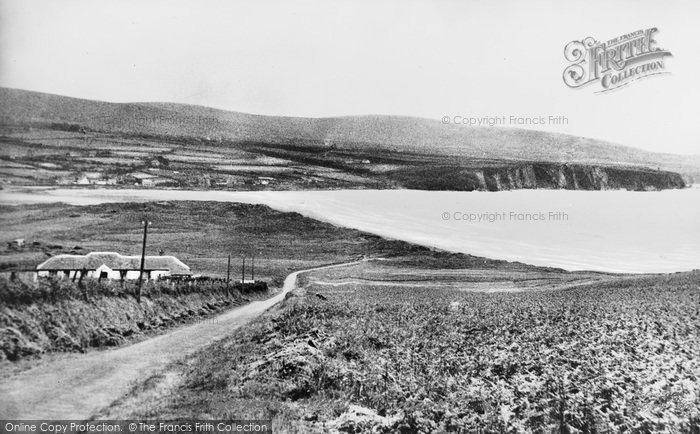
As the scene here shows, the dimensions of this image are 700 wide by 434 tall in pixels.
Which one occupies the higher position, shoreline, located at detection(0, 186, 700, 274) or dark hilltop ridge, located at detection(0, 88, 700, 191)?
dark hilltop ridge, located at detection(0, 88, 700, 191)

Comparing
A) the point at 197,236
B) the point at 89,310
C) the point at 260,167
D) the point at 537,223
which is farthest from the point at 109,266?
the point at 537,223

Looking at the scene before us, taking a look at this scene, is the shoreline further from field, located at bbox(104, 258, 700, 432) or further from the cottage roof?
the cottage roof

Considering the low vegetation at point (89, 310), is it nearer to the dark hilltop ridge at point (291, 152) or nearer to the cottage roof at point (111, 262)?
the cottage roof at point (111, 262)

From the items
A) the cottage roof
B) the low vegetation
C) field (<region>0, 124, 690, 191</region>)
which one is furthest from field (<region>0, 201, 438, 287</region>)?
the low vegetation

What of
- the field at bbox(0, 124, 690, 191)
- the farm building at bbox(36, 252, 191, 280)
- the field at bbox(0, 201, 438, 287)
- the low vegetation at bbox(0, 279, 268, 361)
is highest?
the field at bbox(0, 124, 690, 191)

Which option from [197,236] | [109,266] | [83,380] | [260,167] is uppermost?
[260,167]

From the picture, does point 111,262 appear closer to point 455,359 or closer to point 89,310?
point 89,310

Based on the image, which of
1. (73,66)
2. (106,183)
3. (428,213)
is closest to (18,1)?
(73,66)
